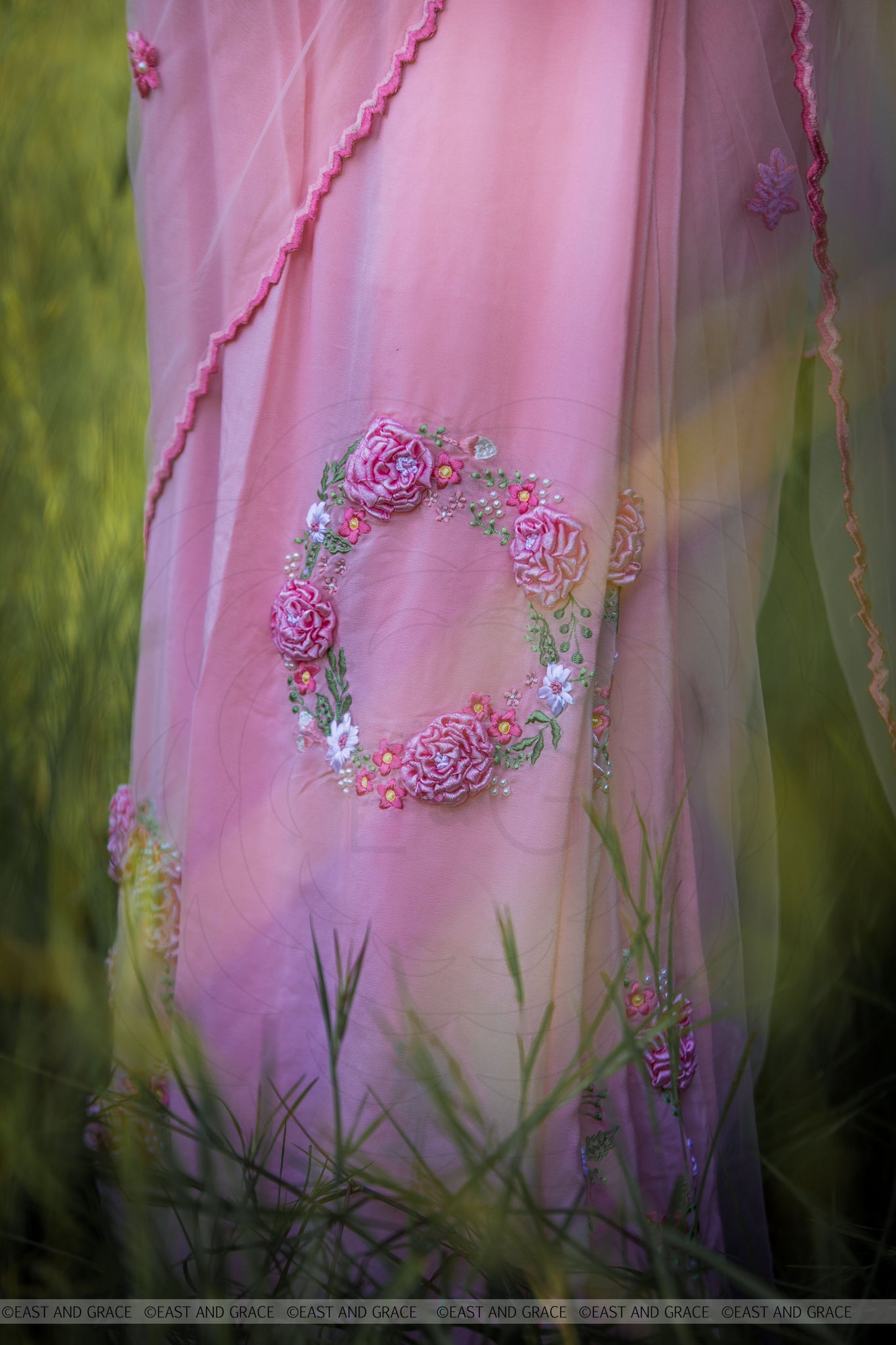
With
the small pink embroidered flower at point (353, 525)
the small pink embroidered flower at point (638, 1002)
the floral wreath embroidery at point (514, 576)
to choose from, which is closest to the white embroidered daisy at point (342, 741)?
the floral wreath embroidery at point (514, 576)

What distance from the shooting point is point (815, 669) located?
729 mm

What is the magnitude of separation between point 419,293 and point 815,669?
1.56 ft

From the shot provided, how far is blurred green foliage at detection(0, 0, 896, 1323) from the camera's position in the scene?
0.52 meters

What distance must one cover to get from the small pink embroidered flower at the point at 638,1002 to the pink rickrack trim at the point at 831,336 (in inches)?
9.4

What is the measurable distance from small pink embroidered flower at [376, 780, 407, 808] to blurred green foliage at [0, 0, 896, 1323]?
22 cm

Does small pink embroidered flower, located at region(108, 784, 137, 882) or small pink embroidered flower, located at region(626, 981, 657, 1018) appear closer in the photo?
small pink embroidered flower, located at region(626, 981, 657, 1018)

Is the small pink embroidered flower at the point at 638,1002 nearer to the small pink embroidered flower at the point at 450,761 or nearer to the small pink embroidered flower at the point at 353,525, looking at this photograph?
the small pink embroidered flower at the point at 450,761

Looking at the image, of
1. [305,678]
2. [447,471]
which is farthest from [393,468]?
[305,678]

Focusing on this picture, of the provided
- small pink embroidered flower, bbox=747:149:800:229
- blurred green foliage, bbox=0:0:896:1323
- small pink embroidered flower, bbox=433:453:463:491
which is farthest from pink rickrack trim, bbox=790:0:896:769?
small pink embroidered flower, bbox=433:453:463:491

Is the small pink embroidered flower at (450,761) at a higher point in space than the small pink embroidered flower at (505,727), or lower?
lower

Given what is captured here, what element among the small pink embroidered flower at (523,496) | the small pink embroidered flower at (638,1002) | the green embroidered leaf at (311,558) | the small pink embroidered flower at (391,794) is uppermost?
the small pink embroidered flower at (523,496)

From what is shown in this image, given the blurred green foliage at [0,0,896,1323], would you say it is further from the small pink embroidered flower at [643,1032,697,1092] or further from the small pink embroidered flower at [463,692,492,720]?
the small pink embroidered flower at [463,692,492,720]

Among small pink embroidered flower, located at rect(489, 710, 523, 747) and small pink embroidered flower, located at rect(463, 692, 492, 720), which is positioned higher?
small pink embroidered flower, located at rect(463, 692, 492, 720)

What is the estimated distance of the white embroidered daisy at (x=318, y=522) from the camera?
48cm
